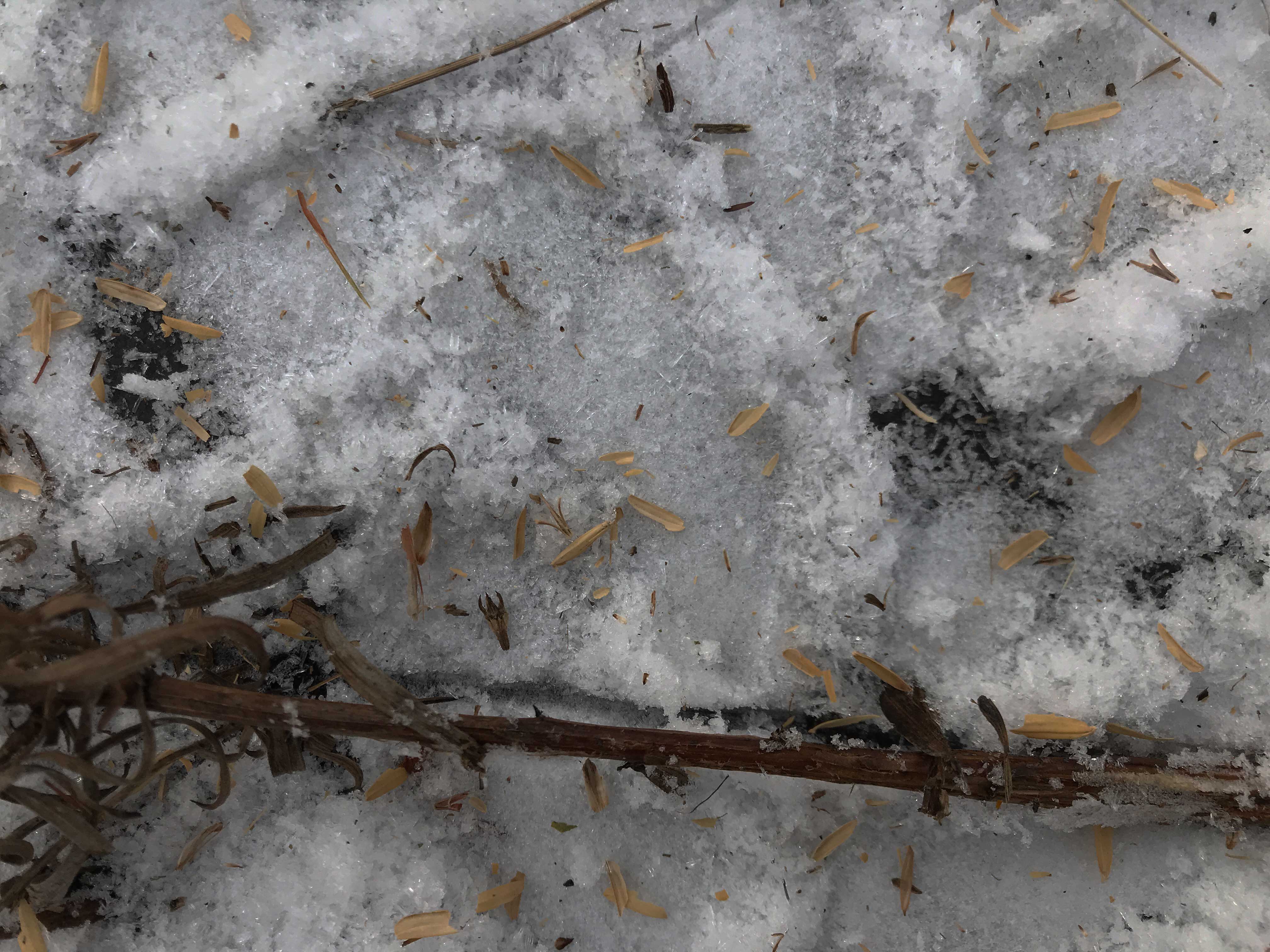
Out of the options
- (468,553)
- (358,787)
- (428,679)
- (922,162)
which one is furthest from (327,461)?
(922,162)

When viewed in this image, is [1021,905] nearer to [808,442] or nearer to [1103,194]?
[808,442]

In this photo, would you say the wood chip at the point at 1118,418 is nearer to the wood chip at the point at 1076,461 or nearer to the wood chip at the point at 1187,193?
the wood chip at the point at 1076,461

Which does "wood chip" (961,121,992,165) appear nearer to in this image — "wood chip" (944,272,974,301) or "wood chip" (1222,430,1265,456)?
"wood chip" (944,272,974,301)

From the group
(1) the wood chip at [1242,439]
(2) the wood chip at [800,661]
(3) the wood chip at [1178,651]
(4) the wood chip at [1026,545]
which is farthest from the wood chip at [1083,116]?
Result: (2) the wood chip at [800,661]

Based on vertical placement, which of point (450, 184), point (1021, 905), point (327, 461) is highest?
point (450, 184)

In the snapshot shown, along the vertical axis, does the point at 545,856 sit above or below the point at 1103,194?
below
